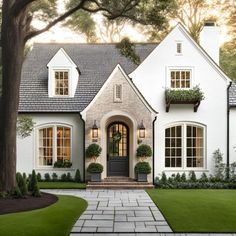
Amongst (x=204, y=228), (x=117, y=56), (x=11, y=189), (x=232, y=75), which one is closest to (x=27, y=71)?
(x=117, y=56)

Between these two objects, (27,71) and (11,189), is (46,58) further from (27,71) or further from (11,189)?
(11,189)

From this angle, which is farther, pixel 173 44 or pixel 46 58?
pixel 46 58

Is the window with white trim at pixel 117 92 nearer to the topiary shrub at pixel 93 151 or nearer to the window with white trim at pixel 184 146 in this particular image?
the topiary shrub at pixel 93 151

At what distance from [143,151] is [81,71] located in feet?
21.1

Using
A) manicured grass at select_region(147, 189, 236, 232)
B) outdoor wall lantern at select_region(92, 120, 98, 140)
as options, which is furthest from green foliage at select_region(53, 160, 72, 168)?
manicured grass at select_region(147, 189, 236, 232)

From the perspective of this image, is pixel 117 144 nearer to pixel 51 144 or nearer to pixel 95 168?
pixel 95 168

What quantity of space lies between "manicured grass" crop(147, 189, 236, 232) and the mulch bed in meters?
3.75

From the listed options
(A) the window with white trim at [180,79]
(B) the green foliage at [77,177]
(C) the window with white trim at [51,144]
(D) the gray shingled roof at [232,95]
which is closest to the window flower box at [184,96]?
(A) the window with white trim at [180,79]

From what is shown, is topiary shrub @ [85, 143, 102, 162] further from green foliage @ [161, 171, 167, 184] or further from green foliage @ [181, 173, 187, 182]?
green foliage @ [181, 173, 187, 182]

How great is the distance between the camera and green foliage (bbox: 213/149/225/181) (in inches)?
682

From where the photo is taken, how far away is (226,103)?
17.7 meters

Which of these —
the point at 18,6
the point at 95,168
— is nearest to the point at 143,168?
the point at 95,168

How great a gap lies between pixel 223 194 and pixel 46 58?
12585 millimetres

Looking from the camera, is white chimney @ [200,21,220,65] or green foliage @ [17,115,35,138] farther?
white chimney @ [200,21,220,65]
